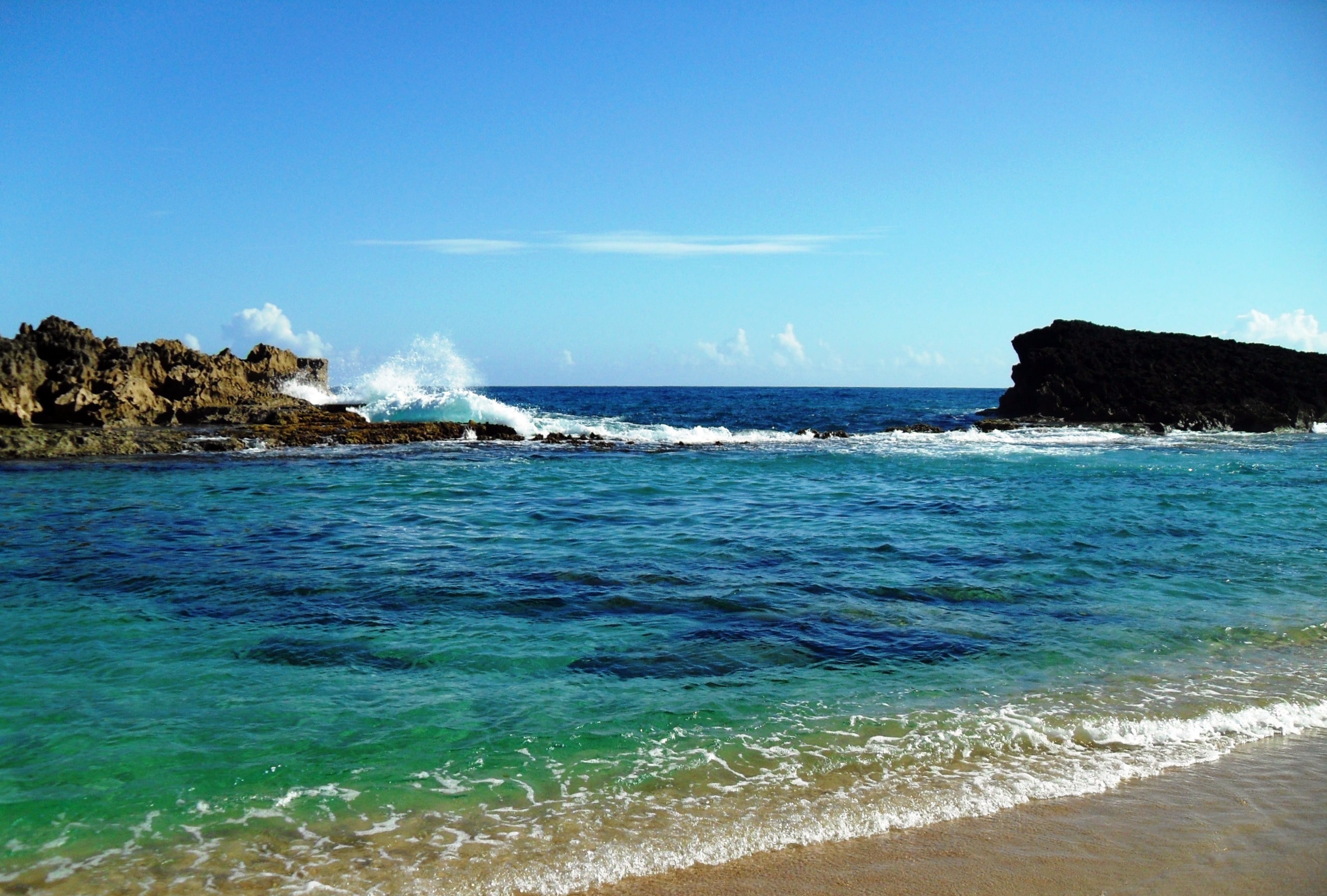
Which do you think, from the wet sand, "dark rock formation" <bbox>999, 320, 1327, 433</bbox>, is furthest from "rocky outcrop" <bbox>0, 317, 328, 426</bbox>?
"dark rock formation" <bbox>999, 320, 1327, 433</bbox>

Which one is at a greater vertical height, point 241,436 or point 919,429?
point 919,429

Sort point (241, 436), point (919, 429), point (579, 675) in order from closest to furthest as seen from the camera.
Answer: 1. point (579, 675)
2. point (241, 436)
3. point (919, 429)

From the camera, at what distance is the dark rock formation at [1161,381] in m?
35.1

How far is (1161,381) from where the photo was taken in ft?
119

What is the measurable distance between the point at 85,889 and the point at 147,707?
2.14m

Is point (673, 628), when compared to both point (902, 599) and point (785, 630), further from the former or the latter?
point (902, 599)

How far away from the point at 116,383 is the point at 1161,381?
40.8 metres

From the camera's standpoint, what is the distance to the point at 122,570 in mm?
9328

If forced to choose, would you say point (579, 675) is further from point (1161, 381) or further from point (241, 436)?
point (1161, 381)

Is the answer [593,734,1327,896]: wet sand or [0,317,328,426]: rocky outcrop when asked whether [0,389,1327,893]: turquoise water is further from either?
[0,317,328,426]: rocky outcrop

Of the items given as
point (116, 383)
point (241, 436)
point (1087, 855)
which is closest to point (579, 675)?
point (1087, 855)

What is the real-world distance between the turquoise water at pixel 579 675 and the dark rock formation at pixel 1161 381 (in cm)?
2397

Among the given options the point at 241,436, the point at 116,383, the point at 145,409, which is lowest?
the point at 241,436

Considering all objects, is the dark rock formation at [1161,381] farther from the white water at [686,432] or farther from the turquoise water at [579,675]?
the turquoise water at [579,675]
